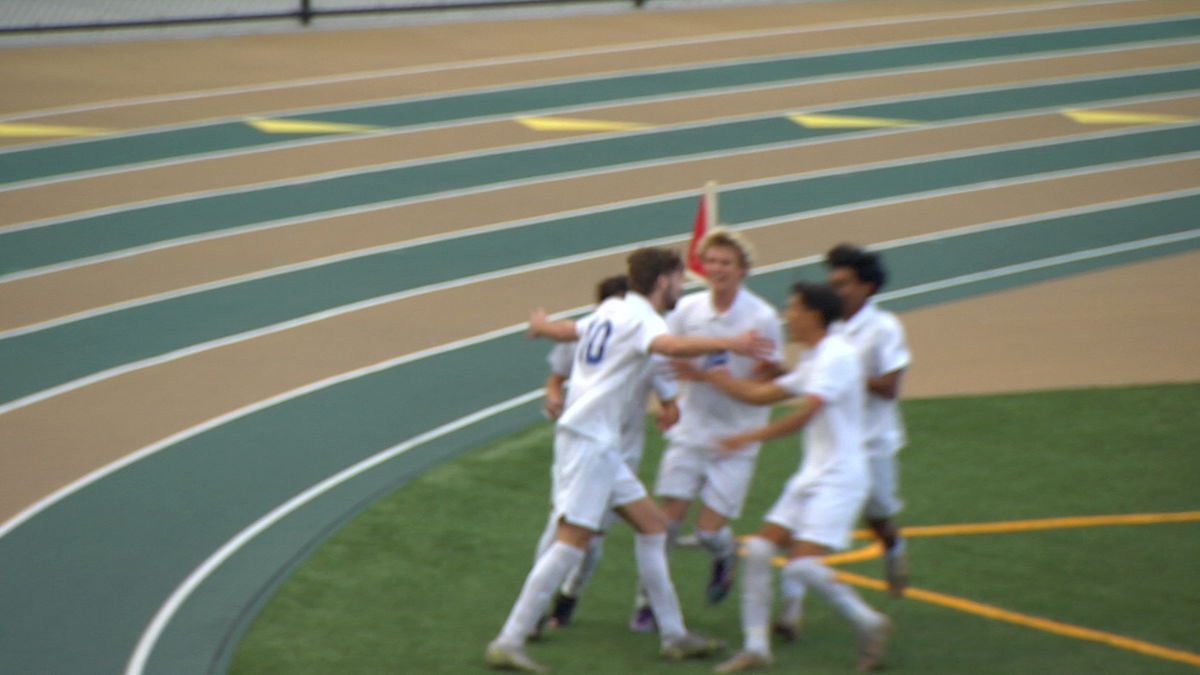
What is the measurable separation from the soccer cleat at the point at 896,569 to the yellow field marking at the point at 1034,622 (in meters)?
0.29

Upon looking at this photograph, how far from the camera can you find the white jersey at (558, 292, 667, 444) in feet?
21.5

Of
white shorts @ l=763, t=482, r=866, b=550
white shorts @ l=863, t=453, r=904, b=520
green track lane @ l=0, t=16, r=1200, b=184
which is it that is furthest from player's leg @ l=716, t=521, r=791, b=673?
green track lane @ l=0, t=16, r=1200, b=184

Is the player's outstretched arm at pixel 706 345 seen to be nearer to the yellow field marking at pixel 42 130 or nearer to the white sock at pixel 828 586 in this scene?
the white sock at pixel 828 586

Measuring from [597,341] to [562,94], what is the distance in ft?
42.2

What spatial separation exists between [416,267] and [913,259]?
4.44m

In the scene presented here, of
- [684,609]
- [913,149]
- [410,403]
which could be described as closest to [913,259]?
[913,149]

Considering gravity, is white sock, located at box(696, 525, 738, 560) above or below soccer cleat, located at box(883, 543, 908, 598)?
above

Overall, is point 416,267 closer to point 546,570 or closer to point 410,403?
point 410,403

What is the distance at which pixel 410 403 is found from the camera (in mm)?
10633

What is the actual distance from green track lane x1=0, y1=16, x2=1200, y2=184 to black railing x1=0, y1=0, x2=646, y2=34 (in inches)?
159

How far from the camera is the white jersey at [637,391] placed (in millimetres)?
6750

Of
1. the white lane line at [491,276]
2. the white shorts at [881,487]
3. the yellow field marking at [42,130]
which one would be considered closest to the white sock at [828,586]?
the white shorts at [881,487]

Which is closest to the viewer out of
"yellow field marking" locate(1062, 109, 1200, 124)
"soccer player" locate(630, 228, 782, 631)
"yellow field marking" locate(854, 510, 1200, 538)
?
"soccer player" locate(630, 228, 782, 631)

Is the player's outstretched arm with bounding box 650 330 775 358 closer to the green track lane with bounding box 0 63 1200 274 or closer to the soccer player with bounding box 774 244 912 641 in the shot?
the soccer player with bounding box 774 244 912 641
